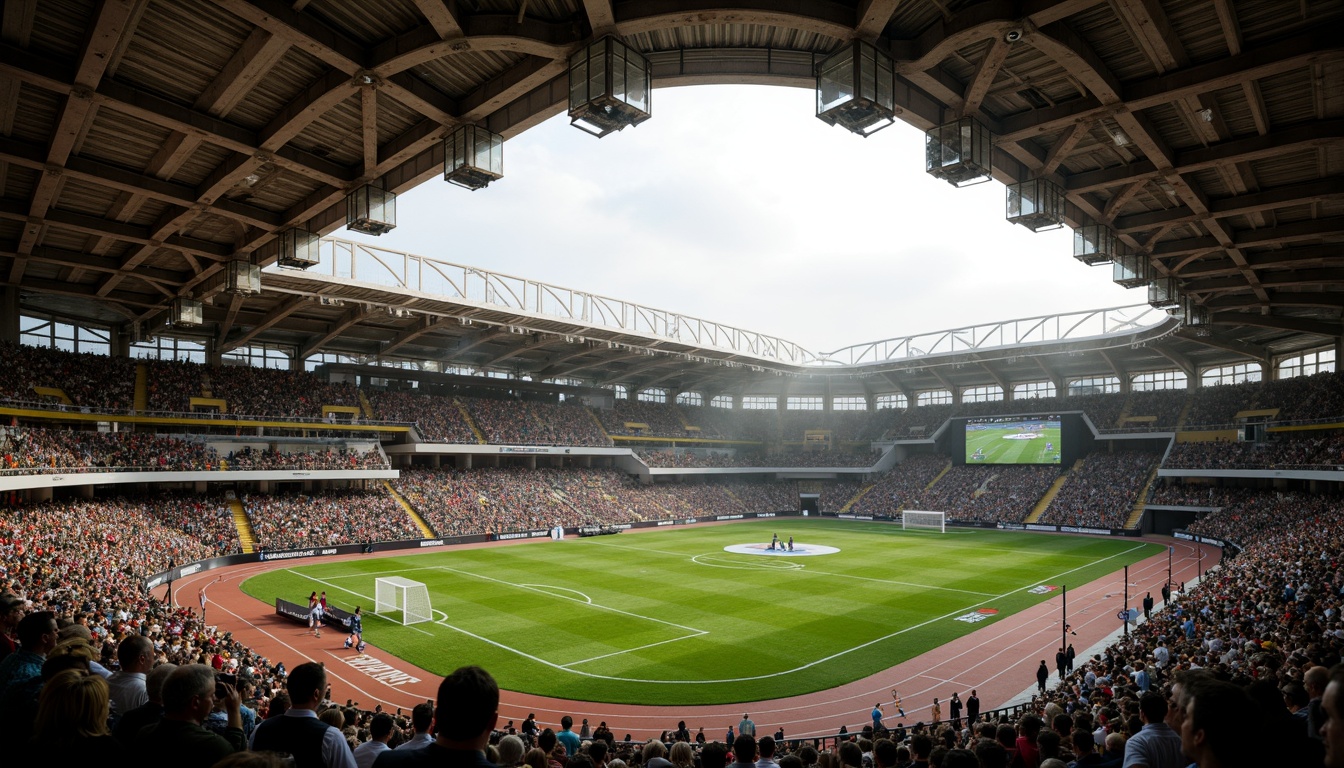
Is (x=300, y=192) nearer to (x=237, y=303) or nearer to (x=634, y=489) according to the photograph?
(x=237, y=303)

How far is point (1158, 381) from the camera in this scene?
6706 cm

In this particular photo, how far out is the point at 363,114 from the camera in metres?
15.1

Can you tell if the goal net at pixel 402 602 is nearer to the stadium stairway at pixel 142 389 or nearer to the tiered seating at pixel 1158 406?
the stadium stairway at pixel 142 389

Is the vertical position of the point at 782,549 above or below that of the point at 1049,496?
below

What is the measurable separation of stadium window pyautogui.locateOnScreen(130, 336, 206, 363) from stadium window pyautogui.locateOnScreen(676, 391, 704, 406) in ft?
151

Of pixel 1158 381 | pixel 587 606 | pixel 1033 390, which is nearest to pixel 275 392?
pixel 587 606

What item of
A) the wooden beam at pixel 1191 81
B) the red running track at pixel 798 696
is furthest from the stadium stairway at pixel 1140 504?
the wooden beam at pixel 1191 81

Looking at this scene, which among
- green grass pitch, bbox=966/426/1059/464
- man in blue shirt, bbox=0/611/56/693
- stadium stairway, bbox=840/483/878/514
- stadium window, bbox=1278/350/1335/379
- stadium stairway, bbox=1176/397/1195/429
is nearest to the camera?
man in blue shirt, bbox=0/611/56/693

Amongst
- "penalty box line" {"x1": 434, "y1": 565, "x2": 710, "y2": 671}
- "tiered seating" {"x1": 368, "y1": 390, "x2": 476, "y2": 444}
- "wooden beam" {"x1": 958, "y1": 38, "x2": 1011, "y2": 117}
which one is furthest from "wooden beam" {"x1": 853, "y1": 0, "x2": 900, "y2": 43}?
"tiered seating" {"x1": 368, "y1": 390, "x2": 476, "y2": 444}

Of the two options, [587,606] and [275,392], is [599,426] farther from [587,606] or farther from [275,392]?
[587,606]

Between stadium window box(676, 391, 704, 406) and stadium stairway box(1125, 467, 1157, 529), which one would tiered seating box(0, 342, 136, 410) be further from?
stadium stairway box(1125, 467, 1157, 529)

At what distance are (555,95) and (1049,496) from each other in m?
59.6

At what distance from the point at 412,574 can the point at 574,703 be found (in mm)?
21329

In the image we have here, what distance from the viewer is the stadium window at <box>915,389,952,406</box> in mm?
80938
